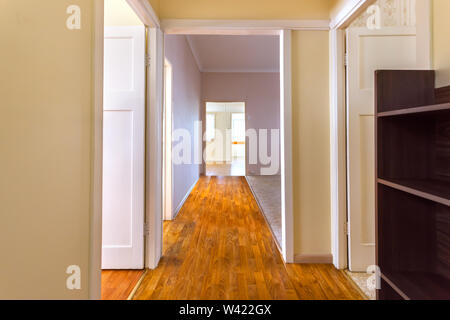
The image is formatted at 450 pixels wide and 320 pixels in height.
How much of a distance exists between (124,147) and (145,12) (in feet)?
3.15

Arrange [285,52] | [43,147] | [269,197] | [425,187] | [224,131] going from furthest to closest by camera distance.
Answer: [224,131] → [269,197] → [285,52] → [425,187] → [43,147]

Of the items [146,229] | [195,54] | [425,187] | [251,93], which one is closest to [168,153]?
[146,229]

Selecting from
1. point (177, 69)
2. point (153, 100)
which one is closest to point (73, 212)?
point (153, 100)

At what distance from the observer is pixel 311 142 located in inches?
79.4

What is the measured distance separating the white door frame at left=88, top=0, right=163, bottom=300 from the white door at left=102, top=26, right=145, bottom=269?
65 mm

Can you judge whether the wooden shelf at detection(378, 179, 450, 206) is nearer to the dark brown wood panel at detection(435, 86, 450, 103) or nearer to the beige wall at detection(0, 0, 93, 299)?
the dark brown wood panel at detection(435, 86, 450, 103)

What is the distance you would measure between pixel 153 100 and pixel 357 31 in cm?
164

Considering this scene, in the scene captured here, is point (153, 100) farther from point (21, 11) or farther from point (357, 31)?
point (357, 31)

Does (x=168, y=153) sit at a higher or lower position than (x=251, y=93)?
lower

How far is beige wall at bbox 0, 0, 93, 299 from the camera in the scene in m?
0.67

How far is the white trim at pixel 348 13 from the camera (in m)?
1.59

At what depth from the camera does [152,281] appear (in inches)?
68.2

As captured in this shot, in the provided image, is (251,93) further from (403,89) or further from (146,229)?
(403,89)
